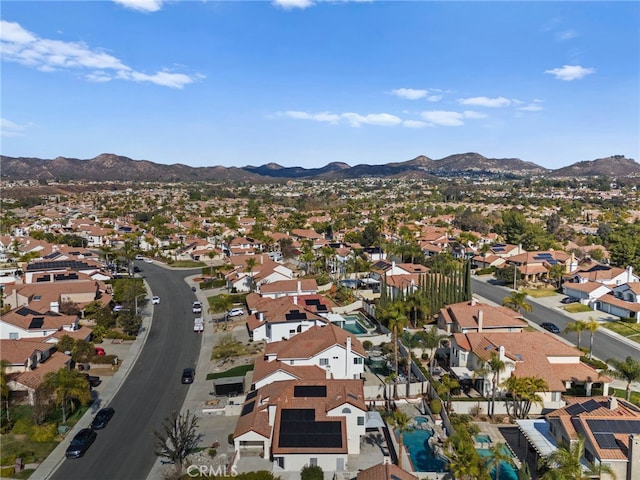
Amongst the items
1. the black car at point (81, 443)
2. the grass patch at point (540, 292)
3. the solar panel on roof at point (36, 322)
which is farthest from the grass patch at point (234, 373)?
the grass patch at point (540, 292)

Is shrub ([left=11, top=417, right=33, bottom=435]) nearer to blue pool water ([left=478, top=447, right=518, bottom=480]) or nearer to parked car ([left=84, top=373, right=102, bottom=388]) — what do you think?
parked car ([left=84, top=373, right=102, bottom=388])

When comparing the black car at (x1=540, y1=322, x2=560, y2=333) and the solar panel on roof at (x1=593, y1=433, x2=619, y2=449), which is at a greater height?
the solar panel on roof at (x1=593, y1=433, x2=619, y2=449)

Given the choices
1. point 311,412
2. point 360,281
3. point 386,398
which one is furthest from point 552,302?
point 311,412

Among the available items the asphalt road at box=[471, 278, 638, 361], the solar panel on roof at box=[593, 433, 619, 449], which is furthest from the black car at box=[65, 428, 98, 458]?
the asphalt road at box=[471, 278, 638, 361]

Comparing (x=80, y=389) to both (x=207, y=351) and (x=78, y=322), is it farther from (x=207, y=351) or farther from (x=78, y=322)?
(x=78, y=322)

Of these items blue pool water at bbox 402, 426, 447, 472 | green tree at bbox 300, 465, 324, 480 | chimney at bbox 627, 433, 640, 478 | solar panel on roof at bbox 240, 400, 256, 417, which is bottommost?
blue pool water at bbox 402, 426, 447, 472

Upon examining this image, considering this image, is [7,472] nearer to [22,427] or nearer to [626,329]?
[22,427]

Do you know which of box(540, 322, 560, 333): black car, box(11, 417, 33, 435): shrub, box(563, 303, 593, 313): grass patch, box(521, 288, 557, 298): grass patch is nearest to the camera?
box(11, 417, 33, 435): shrub

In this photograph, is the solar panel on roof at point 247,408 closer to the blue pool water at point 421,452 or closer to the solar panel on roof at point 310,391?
the solar panel on roof at point 310,391
